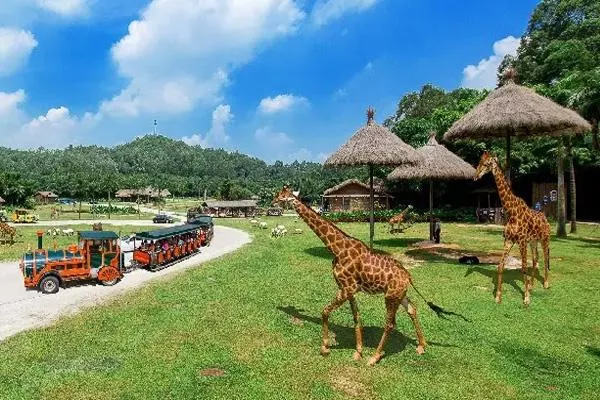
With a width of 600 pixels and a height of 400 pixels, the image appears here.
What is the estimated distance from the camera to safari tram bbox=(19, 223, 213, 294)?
14734 mm

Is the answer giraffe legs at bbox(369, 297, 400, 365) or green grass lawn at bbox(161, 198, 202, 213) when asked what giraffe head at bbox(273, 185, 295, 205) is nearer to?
giraffe legs at bbox(369, 297, 400, 365)

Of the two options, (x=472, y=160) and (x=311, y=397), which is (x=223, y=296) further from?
(x=472, y=160)

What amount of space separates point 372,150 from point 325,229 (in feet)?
34.8

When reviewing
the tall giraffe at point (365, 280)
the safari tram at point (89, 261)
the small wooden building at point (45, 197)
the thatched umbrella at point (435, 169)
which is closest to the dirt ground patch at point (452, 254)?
the thatched umbrella at point (435, 169)

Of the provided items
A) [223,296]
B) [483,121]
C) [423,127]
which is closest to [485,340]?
[223,296]

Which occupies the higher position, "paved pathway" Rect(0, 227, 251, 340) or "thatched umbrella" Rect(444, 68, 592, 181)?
"thatched umbrella" Rect(444, 68, 592, 181)

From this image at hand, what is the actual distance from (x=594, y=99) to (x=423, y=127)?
909 inches

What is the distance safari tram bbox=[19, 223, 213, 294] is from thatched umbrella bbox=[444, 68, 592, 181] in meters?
13.5

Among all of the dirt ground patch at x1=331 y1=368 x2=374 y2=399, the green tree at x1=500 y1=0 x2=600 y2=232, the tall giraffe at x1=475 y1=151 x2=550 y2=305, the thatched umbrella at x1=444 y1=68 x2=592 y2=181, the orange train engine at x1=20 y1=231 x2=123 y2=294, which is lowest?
the dirt ground patch at x1=331 y1=368 x2=374 y2=399

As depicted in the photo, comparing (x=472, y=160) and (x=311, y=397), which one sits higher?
(x=472, y=160)

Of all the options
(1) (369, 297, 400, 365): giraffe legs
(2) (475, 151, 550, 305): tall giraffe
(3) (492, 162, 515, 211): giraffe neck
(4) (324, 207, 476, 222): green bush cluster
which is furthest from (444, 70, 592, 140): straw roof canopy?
(4) (324, 207, 476, 222): green bush cluster

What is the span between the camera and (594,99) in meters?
22.8

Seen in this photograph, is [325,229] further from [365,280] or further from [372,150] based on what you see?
[372,150]

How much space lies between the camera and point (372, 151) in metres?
19.5
